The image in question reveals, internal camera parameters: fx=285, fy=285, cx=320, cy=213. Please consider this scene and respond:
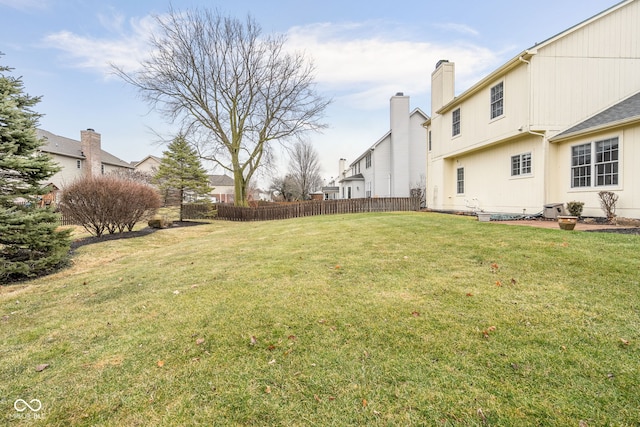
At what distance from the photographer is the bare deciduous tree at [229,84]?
20734 millimetres

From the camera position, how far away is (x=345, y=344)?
2754 mm

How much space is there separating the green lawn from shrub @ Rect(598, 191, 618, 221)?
4.05 m

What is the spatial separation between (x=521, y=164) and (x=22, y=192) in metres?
15.4

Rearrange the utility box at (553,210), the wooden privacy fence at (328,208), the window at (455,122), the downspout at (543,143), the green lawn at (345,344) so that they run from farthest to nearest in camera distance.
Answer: the wooden privacy fence at (328,208)
the window at (455,122)
the downspout at (543,143)
the utility box at (553,210)
the green lawn at (345,344)

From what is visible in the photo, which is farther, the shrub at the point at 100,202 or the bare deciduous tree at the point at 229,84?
the bare deciduous tree at the point at 229,84

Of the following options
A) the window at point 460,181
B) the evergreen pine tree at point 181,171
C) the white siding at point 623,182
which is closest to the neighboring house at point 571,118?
the white siding at point 623,182

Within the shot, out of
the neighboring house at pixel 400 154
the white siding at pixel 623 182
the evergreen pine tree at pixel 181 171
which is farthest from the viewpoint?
the neighboring house at pixel 400 154

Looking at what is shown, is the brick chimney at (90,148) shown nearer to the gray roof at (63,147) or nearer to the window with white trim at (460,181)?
A: the gray roof at (63,147)

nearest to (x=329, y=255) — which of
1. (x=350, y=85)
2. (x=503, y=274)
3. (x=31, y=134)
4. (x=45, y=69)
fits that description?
(x=503, y=274)

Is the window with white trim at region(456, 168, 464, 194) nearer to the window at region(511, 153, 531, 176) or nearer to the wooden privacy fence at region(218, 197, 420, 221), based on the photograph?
the window at region(511, 153, 531, 176)

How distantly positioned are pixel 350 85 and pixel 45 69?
61.5 feet

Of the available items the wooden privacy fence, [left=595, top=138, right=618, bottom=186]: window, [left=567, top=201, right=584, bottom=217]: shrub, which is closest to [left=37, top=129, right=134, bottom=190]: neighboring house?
the wooden privacy fence

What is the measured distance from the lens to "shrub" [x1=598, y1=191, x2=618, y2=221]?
8.45 metres

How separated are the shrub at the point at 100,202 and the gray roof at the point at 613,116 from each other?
16036 mm
